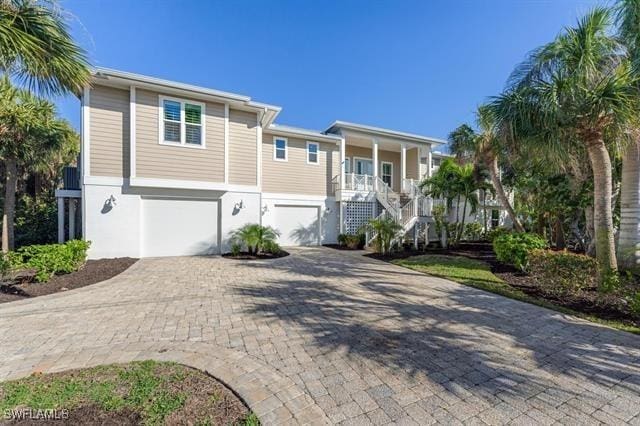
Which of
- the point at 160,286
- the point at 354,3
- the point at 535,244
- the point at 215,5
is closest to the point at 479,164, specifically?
the point at 535,244

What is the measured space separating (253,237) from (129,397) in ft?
28.2

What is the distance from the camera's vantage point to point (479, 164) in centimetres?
1364

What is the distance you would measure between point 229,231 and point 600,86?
39.4 ft

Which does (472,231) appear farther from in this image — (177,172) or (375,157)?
(177,172)

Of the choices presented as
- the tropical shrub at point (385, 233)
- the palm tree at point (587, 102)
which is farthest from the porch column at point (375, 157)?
the palm tree at point (587, 102)

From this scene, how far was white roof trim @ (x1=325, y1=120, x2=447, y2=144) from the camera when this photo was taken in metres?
15.7

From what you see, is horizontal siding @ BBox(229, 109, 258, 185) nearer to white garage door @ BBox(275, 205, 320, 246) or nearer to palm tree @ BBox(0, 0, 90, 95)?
white garage door @ BBox(275, 205, 320, 246)

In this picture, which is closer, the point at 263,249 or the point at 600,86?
the point at 600,86

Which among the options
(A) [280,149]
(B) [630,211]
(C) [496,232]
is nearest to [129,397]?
(B) [630,211]

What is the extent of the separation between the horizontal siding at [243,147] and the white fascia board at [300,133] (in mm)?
1914

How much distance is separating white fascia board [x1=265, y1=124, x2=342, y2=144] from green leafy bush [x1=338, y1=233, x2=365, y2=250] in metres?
5.42

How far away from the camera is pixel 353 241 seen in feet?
47.4

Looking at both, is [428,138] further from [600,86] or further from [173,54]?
[173,54]

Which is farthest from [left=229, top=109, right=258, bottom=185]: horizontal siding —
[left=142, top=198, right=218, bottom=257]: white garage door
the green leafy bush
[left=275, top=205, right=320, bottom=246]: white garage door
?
the green leafy bush
